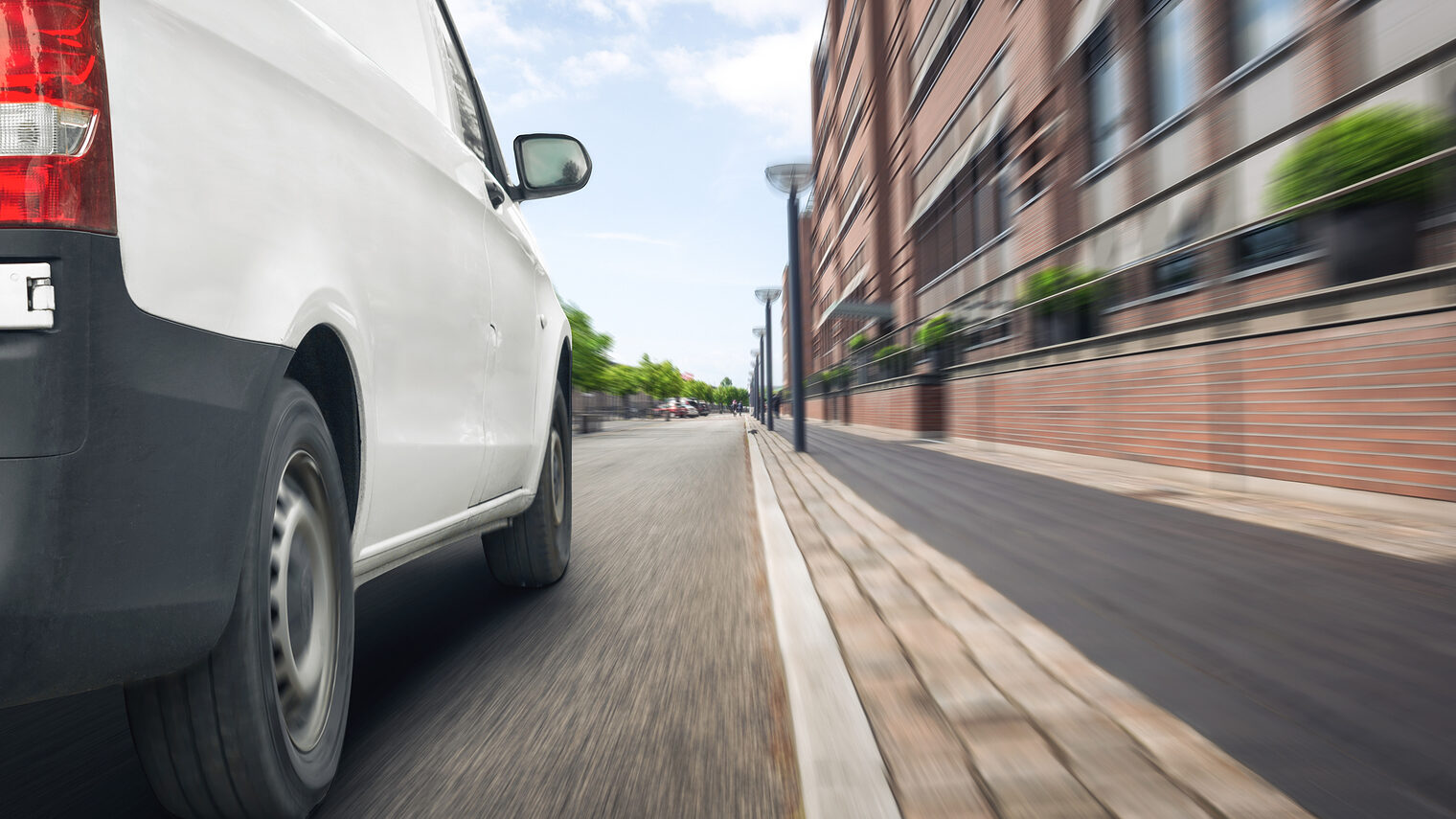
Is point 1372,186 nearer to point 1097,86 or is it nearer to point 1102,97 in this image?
point 1102,97

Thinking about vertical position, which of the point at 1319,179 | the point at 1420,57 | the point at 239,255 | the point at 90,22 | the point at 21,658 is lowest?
A: the point at 21,658

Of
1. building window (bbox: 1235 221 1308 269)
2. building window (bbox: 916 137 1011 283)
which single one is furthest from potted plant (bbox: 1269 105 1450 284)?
building window (bbox: 916 137 1011 283)

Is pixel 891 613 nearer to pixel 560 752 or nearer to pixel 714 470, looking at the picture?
pixel 560 752

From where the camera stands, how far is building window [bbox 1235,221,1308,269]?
24.3 feet

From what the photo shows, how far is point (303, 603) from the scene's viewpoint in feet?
6.70

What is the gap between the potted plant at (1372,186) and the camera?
6.14m

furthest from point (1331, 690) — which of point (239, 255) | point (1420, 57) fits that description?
point (1420, 57)

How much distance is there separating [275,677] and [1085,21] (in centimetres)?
1483

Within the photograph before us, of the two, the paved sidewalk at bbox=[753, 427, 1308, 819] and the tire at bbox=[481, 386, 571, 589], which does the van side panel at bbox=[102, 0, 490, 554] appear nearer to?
the tire at bbox=[481, 386, 571, 589]

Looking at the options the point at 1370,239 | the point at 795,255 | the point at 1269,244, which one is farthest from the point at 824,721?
the point at 795,255

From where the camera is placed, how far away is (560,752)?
7.88 ft

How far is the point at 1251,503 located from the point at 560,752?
20.3 ft

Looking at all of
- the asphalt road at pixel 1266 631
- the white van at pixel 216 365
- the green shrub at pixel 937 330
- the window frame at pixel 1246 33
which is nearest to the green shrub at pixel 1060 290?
the window frame at pixel 1246 33

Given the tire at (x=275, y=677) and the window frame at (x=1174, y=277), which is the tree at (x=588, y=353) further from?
the tire at (x=275, y=677)
